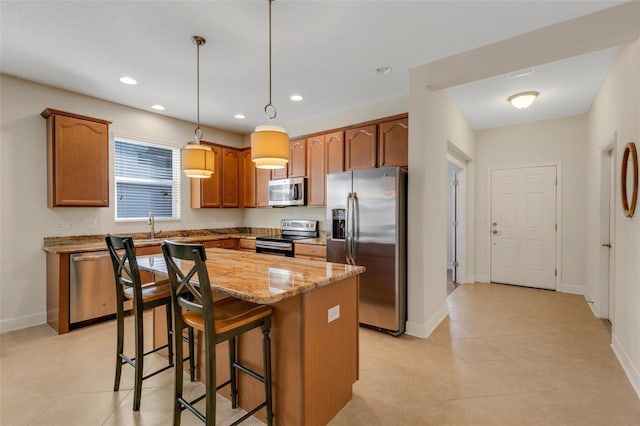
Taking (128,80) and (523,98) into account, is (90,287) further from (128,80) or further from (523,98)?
(523,98)

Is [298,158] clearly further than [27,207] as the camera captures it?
Yes

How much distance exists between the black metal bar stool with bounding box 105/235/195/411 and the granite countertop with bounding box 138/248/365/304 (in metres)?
0.15

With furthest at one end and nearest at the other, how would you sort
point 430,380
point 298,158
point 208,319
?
point 298,158 → point 430,380 → point 208,319

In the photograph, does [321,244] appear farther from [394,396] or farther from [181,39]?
[181,39]

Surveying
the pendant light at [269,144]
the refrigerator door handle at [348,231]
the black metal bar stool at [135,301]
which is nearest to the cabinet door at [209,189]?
the refrigerator door handle at [348,231]

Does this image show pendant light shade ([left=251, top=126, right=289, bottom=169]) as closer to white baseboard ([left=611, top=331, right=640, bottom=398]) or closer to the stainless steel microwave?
the stainless steel microwave

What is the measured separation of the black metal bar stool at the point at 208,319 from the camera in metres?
1.53

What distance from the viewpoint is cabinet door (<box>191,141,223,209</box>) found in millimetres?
5016

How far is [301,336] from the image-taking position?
172cm

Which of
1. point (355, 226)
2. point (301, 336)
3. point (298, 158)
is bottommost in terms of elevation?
point (301, 336)

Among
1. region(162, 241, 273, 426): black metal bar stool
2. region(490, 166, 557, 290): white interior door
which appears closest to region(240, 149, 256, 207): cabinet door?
region(162, 241, 273, 426): black metal bar stool

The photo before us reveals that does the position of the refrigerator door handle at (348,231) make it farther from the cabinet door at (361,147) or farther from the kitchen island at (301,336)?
the kitchen island at (301,336)

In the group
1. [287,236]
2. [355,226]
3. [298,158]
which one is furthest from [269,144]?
[287,236]

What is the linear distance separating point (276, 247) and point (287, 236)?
75 cm
